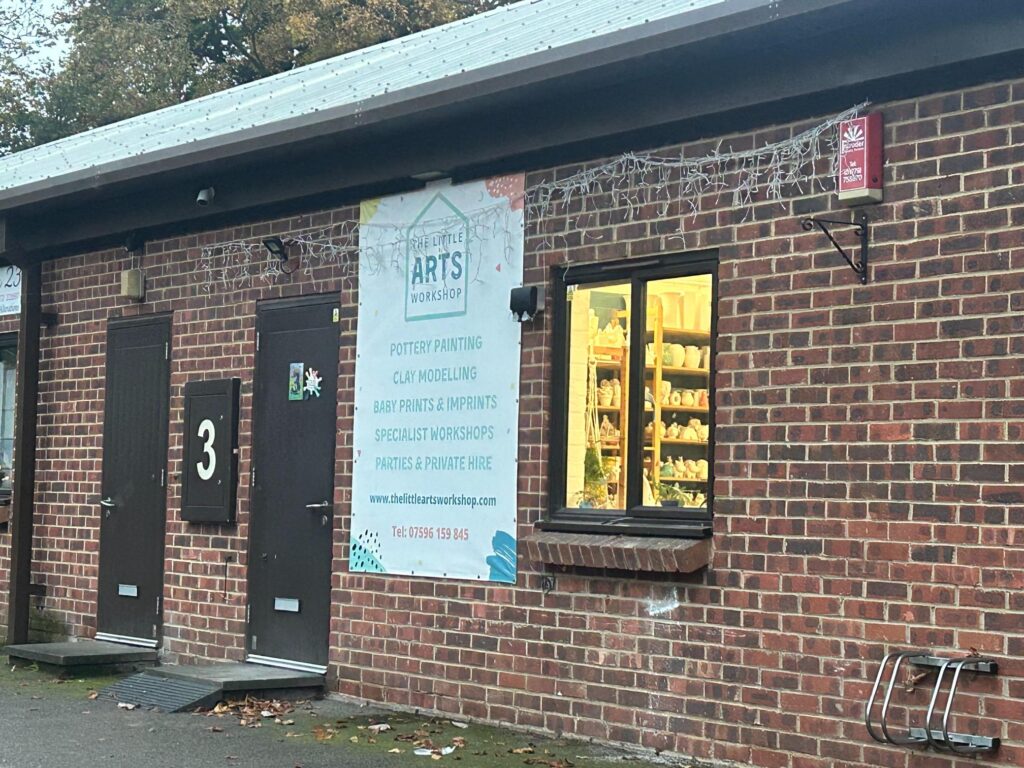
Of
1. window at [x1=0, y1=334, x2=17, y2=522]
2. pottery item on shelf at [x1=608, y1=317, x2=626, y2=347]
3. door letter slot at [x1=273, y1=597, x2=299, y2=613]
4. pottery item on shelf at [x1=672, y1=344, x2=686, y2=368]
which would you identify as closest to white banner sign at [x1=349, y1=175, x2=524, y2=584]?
pottery item on shelf at [x1=608, y1=317, x2=626, y2=347]

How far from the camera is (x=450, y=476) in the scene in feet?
31.3

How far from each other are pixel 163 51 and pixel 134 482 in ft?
55.9

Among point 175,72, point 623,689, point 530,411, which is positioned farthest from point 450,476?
point 175,72

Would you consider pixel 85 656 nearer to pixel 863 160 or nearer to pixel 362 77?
pixel 362 77

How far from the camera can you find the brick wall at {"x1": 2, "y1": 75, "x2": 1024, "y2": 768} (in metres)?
6.73

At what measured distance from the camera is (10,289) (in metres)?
14.2

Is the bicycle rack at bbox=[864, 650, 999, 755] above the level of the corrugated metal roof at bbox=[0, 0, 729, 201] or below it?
below

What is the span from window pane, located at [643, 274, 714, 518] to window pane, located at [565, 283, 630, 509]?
18 centimetres

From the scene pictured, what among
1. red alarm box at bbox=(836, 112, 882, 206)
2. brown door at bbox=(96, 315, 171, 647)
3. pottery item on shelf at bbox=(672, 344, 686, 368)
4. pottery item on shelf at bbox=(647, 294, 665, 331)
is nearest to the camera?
red alarm box at bbox=(836, 112, 882, 206)

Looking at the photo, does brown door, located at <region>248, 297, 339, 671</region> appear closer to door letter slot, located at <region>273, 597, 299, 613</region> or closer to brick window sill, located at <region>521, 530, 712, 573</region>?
door letter slot, located at <region>273, 597, 299, 613</region>

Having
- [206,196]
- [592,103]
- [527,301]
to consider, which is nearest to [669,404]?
[527,301]

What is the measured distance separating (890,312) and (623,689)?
2.60 metres

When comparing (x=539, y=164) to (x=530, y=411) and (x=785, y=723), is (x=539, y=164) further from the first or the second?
(x=785, y=723)

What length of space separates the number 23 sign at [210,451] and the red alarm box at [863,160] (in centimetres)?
562
